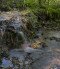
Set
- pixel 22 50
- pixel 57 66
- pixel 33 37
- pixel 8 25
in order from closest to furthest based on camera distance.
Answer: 1. pixel 57 66
2. pixel 22 50
3. pixel 8 25
4. pixel 33 37

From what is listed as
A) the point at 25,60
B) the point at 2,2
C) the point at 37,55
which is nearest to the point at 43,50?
the point at 37,55

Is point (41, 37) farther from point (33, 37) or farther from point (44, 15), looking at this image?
point (44, 15)

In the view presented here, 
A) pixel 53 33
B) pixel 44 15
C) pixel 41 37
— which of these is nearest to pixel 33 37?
pixel 41 37

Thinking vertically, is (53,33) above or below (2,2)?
below

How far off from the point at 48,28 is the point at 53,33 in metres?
0.68

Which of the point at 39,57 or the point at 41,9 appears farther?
the point at 41,9

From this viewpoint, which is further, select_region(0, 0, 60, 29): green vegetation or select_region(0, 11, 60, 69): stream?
select_region(0, 0, 60, 29): green vegetation

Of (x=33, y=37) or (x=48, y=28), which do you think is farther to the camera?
(x=48, y=28)

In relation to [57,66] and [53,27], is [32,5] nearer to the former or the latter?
[53,27]

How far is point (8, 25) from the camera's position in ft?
27.9

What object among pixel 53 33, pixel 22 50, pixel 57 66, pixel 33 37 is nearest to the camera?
pixel 57 66

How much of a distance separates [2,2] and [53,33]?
3236 millimetres

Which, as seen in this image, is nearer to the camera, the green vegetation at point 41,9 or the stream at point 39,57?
the stream at point 39,57

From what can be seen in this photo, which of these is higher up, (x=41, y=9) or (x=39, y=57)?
(x=41, y=9)
